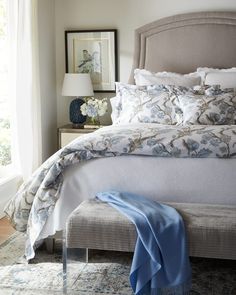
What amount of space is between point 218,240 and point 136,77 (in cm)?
263

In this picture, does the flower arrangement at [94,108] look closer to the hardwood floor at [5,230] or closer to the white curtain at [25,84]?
the white curtain at [25,84]

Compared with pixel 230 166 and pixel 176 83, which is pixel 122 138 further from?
pixel 176 83

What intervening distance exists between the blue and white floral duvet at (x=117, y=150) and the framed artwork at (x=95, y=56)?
2.12 meters

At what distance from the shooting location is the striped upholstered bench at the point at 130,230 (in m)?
2.38

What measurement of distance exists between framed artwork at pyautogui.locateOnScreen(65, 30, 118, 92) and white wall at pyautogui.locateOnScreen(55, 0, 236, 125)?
0.08 m

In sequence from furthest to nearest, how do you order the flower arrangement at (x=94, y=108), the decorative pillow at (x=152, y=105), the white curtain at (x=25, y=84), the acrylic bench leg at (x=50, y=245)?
1. the flower arrangement at (x=94, y=108)
2. the white curtain at (x=25, y=84)
3. the decorative pillow at (x=152, y=105)
4. the acrylic bench leg at (x=50, y=245)

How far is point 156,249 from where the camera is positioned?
2398mm

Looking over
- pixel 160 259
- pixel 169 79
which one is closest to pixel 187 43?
pixel 169 79

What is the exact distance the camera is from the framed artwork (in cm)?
507

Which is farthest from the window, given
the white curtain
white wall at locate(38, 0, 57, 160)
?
white wall at locate(38, 0, 57, 160)

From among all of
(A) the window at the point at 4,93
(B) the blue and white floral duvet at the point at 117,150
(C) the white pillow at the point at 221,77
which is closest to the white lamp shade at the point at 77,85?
(A) the window at the point at 4,93

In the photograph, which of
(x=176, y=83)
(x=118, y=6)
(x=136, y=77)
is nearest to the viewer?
(x=176, y=83)

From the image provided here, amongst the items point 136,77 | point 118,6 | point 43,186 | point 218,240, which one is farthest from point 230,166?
point 118,6

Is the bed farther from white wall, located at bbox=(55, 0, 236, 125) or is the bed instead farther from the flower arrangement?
white wall, located at bbox=(55, 0, 236, 125)
